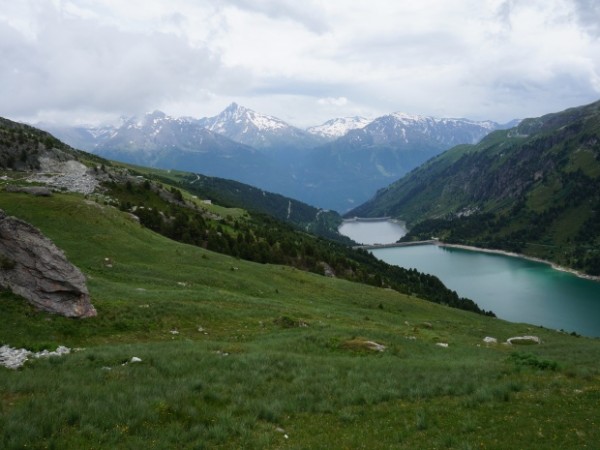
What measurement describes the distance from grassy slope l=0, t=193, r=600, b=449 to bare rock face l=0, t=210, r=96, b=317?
3.11 ft

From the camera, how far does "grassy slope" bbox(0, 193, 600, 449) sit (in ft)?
40.4

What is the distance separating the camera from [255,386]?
17.2 meters

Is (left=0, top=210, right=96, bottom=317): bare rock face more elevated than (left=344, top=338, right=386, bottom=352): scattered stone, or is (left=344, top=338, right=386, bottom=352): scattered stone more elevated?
(left=0, top=210, right=96, bottom=317): bare rock face

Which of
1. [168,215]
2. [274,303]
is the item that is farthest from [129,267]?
[168,215]

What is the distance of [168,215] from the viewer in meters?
86.2

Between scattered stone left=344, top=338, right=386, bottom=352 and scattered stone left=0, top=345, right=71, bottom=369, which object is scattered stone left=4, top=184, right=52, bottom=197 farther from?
scattered stone left=344, top=338, right=386, bottom=352

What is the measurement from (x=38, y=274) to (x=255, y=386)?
51.5ft

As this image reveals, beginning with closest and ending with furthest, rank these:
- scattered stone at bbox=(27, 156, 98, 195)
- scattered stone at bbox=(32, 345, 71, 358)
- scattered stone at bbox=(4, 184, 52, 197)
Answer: scattered stone at bbox=(32, 345, 71, 358) < scattered stone at bbox=(4, 184, 52, 197) < scattered stone at bbox=(27, 156, 98, 195)

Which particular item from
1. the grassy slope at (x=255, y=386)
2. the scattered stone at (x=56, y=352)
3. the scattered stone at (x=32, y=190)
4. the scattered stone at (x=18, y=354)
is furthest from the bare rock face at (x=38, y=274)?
the scattered stone at (x=32, y=190)

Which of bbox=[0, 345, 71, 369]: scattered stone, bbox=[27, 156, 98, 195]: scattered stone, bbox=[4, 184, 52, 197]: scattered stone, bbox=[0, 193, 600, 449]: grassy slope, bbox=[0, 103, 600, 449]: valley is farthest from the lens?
bbox=[27, 156, 98, 195]: scattered stone

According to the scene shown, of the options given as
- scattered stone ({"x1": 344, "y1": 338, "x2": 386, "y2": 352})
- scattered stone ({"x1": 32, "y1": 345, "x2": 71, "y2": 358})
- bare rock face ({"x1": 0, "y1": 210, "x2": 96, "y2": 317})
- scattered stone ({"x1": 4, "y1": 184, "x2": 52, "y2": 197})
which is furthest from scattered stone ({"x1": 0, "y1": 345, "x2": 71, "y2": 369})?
scattered stone ({"x1": 4, "y1": 184, "x2": 52, "y2": 197})

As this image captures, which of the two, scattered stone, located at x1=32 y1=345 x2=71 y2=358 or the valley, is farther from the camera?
scattered stone, located at x1=32 y1=345 x2=71 y2=358

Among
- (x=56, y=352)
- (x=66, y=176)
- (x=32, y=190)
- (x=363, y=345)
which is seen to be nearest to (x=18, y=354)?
(x=56, y=352)

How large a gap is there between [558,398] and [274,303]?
2818cm
